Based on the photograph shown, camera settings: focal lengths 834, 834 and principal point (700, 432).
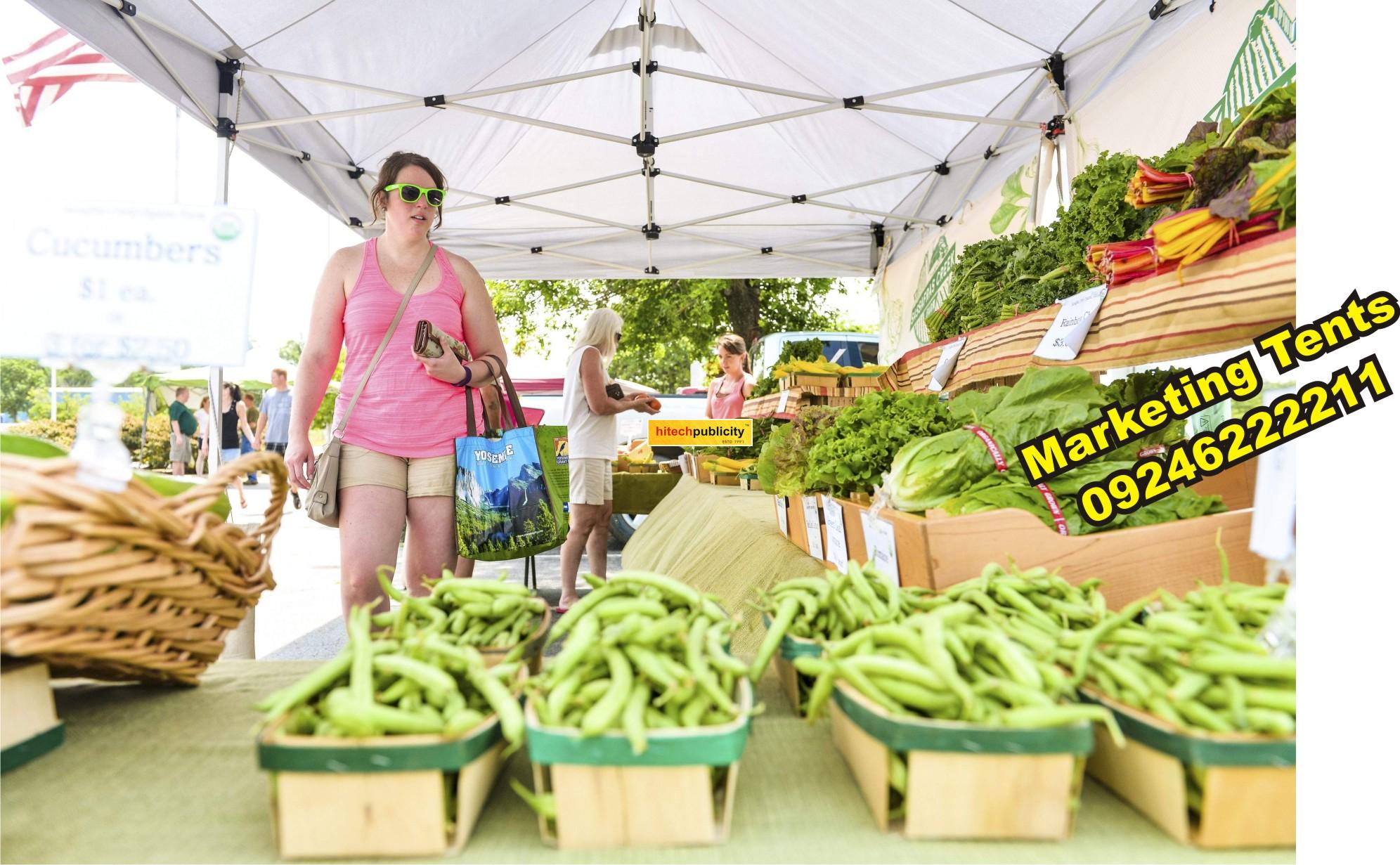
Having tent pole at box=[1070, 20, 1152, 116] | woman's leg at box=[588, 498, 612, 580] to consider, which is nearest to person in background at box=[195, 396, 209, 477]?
woman's leg at box=[588, 498, 612, 580]

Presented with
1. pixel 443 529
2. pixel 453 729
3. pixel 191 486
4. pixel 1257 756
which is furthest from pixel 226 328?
pixel 1257 756

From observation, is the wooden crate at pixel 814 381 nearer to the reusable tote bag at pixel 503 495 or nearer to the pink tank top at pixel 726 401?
the pink tank top at pixel 726 401

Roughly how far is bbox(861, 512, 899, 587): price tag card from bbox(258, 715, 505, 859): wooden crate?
1.07 meters

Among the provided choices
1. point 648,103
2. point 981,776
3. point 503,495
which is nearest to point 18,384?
point 648,103

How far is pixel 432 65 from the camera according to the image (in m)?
5.30

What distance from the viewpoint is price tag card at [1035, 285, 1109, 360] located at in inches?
84.9

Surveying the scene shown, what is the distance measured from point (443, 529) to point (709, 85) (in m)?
4.74

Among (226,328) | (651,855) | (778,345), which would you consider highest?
(778,345)

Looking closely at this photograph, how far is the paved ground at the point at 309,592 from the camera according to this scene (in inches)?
189

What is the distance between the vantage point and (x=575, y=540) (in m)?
5.29

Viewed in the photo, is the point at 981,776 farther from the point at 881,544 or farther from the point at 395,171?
the point at 395,171

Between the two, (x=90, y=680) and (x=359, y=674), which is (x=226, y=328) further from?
(x=359, y=674)

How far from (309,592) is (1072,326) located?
590 cm
